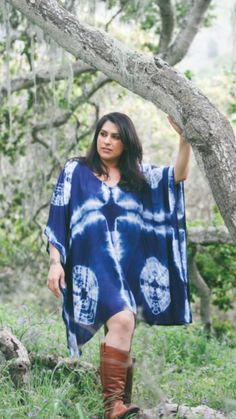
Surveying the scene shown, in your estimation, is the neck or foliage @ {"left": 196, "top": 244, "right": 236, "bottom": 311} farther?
foliage @ {"left": 196, "top": 244, "right": 236, "bottom": 311}

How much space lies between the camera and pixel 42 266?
10164 mm

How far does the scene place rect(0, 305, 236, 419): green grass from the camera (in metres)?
3.68

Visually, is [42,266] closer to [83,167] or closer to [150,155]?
[83,167]

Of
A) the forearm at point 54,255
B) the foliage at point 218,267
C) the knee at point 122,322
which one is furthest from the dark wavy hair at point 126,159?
the foliage at point 218,267

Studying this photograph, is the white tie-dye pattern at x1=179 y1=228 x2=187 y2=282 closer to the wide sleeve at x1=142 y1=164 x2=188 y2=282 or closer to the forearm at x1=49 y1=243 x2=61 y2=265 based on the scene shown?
the wide sleeve at x1=142 y1=164 x2=188 y2=282

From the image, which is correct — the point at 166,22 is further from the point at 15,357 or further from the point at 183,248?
the point at 15,357

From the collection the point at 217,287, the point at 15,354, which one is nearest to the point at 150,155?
the point at 217,287

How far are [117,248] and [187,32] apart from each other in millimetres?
3711

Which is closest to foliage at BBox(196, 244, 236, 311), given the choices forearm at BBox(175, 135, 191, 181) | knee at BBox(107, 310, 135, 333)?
forearm at BBox(175, 135, 191, 181)

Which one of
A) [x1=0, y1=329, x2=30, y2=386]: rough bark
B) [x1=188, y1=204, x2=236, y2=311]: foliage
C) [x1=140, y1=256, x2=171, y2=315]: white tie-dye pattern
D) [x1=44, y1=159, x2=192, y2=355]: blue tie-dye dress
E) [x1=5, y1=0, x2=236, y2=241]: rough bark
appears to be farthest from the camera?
[x1=188, y1=204, x2=236, y2=311]: foliage

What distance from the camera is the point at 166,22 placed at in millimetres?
7332

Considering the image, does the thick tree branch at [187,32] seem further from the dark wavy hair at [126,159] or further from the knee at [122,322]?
the knee at [122,322]

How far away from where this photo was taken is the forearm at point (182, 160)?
3.85 meters

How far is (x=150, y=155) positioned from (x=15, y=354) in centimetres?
1367
